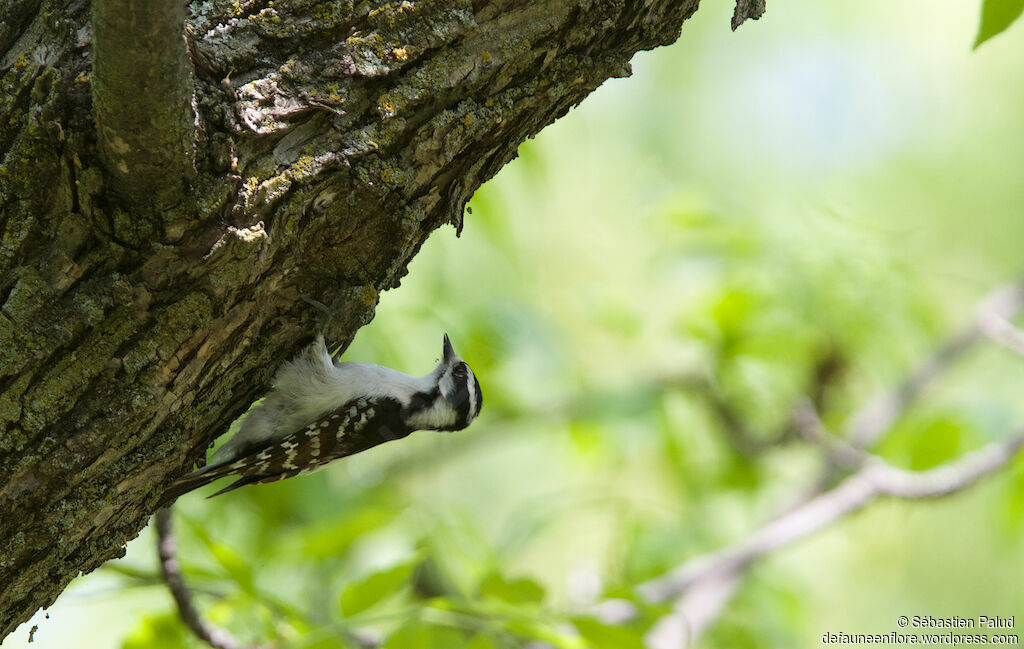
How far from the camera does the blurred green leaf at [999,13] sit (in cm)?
148

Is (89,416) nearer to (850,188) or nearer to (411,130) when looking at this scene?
(411,130)

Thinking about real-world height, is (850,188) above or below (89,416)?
above

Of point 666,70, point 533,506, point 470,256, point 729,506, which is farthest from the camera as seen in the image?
point 666,70

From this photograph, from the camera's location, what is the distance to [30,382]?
1.72m

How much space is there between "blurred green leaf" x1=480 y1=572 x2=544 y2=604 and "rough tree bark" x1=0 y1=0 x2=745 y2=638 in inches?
39.0

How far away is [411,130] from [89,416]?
3.12ft

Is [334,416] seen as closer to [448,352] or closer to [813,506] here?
[448,352]

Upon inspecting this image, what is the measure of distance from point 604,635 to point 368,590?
2.32ft

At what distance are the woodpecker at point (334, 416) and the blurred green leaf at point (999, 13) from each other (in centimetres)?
202

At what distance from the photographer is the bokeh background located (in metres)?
3.36

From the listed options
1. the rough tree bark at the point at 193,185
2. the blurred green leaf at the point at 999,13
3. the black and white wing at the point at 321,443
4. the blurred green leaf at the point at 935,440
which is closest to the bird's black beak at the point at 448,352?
the black and white wing at the point at 321,443

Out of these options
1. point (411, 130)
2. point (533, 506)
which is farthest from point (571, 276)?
point (411, 130)

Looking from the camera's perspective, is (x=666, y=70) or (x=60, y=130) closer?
(x=60, y=130)

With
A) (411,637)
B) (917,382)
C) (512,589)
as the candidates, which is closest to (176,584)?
(411,637)
